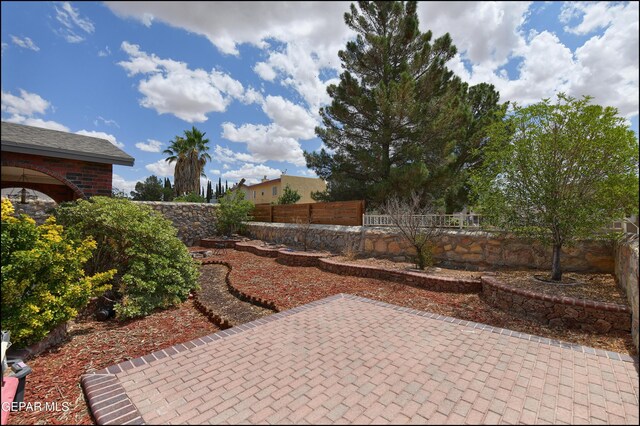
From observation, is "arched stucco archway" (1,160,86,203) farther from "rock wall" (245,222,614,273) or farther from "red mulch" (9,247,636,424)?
"rock wall" (245,222,614,273)

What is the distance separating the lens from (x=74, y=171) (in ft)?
20.9

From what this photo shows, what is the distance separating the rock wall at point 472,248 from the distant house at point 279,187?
21.1 meters

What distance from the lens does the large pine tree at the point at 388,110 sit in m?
13.7

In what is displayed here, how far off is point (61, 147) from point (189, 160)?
19.8m

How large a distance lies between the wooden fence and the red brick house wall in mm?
7725

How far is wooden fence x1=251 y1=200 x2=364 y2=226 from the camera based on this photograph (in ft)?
37.3

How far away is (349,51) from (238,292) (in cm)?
1430

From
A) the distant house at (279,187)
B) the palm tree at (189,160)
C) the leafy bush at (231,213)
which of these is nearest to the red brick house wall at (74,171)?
the leafy bush at (231,213)

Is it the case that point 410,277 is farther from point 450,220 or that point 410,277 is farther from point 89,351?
point 89,351

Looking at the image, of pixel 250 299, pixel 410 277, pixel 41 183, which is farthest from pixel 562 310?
pixel 41 183

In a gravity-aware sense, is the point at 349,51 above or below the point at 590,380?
above

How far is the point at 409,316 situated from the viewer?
4.51 meters

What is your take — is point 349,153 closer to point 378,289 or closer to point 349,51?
point 349,51

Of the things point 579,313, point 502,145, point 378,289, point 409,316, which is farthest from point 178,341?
point 502,145
